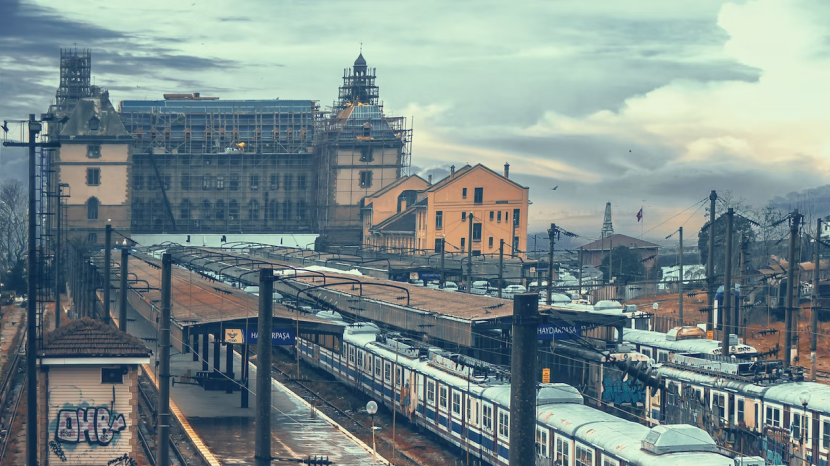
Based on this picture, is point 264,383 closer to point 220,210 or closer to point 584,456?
point 584,456

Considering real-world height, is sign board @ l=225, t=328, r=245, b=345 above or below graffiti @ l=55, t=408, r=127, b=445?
above

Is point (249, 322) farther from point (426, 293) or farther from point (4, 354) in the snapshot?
point (4, 354)

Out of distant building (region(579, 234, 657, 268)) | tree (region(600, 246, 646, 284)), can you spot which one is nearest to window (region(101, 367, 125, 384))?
tree (region(600, 246, 646, 284))

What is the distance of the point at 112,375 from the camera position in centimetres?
2667

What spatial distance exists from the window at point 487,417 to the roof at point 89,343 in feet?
30.5

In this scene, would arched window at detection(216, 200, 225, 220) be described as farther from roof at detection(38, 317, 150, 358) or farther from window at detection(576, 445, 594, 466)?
window at detection(576, 445, 594, 466)

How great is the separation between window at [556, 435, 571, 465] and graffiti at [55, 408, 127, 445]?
11.2 m

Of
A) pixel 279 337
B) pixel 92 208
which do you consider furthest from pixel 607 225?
pixel 279 337

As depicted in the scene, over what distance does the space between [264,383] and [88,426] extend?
9.43 meters

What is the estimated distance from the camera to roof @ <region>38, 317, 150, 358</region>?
2619 cm

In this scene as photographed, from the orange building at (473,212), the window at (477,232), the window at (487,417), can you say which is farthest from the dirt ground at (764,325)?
the window at (487,417)

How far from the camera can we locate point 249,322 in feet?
116

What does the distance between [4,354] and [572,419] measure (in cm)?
3976

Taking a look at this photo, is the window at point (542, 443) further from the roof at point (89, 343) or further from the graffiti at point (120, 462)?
the graffiti at point (120, 462)
